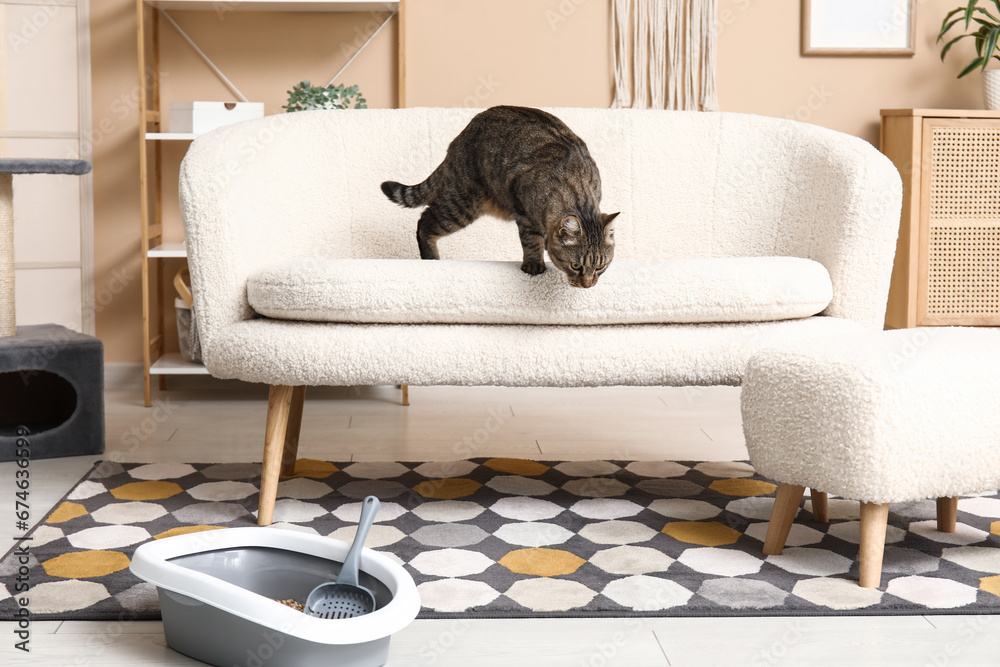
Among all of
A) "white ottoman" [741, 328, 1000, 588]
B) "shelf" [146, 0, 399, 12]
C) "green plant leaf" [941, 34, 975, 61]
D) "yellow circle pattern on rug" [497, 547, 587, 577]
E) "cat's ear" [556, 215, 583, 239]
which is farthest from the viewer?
"green plant leaf" [941, 34, 975, 61]

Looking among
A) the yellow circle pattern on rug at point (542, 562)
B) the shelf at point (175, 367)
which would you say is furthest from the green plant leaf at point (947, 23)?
the shelf at point (175, 367)

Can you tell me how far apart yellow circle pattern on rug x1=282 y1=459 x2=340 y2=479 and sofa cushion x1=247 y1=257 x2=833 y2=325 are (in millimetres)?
486

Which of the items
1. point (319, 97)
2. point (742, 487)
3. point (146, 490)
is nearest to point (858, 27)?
point (319, 97)

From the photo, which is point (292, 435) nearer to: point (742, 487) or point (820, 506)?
point (742, 487)

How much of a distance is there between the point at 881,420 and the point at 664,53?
81.8 inches

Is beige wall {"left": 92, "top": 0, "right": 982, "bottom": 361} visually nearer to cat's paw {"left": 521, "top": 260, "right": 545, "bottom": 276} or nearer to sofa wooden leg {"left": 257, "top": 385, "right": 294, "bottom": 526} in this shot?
cat's paw {"left": 521, "top": 260, "right": 545, "bottom": 276}

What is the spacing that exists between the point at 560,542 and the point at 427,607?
0.36 meters

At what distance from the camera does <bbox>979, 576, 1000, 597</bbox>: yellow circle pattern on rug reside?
145 centimetres

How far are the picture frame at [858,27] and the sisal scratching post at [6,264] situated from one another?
2.54 meters

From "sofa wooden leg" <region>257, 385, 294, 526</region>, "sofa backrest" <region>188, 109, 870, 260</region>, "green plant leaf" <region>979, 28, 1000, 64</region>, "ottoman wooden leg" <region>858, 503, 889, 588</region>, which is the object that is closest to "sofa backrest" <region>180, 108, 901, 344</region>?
"sofa backrest" <region>188, 109, 870, 260</region>

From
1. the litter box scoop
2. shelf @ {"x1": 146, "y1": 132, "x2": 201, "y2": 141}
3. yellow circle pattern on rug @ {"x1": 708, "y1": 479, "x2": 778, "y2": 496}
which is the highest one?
shelf @ {"x1": 146, "y1": 132, "x2": 201, "y2": 141}

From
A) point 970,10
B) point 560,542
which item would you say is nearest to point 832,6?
point 970,10

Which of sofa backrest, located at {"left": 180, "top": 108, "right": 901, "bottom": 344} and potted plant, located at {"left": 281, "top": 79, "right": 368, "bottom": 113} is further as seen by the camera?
potted plant, located at {"left": 281, "top": 79, "right": 368, "bottom": 113}

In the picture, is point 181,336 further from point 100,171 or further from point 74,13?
point 74,13
